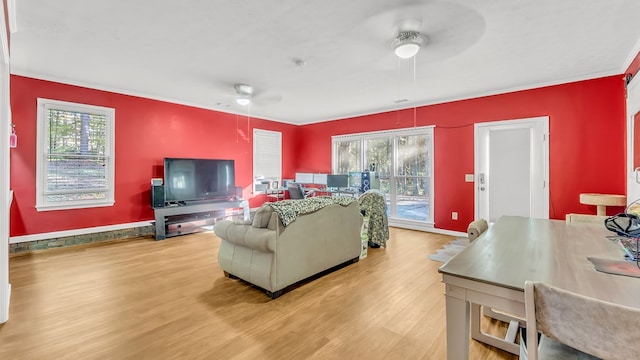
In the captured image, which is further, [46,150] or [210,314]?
[46,150]

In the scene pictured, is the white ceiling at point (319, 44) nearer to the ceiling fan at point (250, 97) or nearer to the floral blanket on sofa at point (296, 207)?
the ceiling fan at point (250, 97)

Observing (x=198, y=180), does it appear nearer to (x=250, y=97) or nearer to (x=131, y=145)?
(x=131, y=145)

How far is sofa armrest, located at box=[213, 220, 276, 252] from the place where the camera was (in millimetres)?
2590

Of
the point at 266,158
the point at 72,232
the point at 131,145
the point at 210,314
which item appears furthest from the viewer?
the point at 266,158

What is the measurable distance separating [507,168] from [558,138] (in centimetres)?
199

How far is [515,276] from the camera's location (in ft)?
3.88

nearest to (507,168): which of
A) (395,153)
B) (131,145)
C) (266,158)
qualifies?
(395,153)

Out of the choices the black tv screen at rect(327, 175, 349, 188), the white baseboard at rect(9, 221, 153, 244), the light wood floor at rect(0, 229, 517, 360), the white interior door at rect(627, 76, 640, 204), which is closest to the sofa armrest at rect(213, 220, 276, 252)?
the light wood floor at rect(0, 229, 517, 360)

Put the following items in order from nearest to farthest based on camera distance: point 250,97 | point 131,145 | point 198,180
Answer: point 131,145, point 250,97, point 198,180

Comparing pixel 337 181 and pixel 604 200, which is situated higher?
pixel 337 181

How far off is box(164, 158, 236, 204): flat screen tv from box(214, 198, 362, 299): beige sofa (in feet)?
8.45

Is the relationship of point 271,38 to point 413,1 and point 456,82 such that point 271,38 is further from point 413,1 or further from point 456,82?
point 456,82

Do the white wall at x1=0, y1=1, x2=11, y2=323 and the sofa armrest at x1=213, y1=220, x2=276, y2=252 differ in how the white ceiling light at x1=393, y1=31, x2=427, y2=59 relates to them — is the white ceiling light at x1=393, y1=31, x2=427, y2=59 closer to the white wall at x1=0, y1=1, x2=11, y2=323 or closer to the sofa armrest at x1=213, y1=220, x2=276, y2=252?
the sofa armrest at x1=213, y1=220, x2=276, y2=252

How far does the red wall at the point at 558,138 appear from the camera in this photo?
12.3ft
